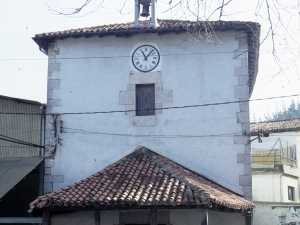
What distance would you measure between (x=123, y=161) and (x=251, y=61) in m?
4.72

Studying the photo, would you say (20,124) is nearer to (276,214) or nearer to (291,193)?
(276,214)

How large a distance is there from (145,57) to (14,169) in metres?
4.37

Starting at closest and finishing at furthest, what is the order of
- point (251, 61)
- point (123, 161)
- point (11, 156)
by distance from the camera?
1. point (123, 161)
2. point (11, 156)
3. point (251, 61)

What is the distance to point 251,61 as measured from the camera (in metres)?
14.3

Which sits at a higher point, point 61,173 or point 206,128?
point 206,128

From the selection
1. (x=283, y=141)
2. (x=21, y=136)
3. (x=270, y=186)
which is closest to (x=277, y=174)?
(x=270, y=186)

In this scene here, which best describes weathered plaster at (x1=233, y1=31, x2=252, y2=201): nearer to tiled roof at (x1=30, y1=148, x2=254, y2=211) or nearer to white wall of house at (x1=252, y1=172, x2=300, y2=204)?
tiled roof at (x1=30, y1=148, x2=254, y2=211)

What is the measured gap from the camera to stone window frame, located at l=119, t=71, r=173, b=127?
13.1m

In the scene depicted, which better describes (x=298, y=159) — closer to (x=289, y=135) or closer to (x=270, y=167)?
(x=289, y=135)

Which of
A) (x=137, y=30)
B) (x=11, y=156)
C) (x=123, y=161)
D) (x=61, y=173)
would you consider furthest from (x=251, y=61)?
(x=11, y=156)

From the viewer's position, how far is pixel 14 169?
1279cm

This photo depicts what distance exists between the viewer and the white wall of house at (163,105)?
12742 millimetres

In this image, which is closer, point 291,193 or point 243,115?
point 243,115

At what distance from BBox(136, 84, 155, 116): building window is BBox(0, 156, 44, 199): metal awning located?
2817mm
